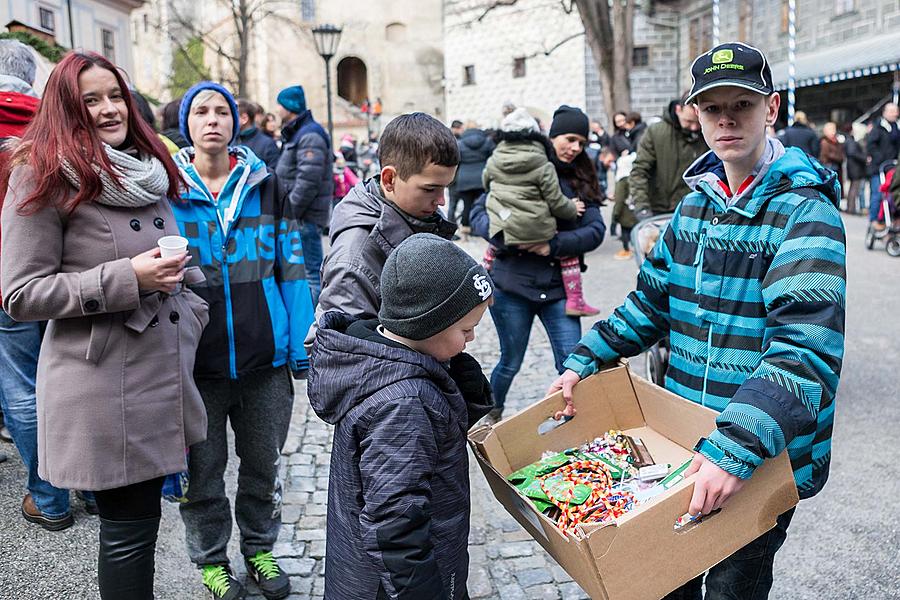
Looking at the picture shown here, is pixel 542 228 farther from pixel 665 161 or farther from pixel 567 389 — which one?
pixel 567 389

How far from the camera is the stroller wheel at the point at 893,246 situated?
11.1 m

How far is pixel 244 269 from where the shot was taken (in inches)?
128

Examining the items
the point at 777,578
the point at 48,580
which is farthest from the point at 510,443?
the point at 48,580

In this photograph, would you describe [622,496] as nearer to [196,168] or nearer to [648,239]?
[196,168]

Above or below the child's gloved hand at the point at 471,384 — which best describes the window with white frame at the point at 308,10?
above

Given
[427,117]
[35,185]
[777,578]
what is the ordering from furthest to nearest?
[777,578]
[427,117]
[35,185]

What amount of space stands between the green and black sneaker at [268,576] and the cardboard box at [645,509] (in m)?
1.39

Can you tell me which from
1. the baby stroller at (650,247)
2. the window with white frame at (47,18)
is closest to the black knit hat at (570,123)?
the baby stroller at (650,247)

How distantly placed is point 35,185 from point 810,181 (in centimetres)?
225

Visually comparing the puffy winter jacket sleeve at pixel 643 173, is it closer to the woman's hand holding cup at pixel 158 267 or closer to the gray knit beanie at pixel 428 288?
the woman's hand holding cup at pixel 158 267

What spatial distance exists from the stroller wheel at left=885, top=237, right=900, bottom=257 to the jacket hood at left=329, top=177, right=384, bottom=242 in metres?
10.3

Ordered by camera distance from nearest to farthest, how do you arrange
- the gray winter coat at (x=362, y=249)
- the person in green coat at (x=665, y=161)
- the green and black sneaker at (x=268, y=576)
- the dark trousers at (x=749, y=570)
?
the dark trousers at (x=749, y=570) < the gray winter coat at (x=362, y=249) < the green and black sneaker at (x=268, y=576) < the person in green coat at (x=665, y=161)

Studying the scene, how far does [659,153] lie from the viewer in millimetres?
6230

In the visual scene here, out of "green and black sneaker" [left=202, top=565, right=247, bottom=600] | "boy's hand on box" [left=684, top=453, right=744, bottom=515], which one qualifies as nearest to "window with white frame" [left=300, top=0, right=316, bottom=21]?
"green and black sneaker" [left=202, top=565, right=247, bottom=600]
